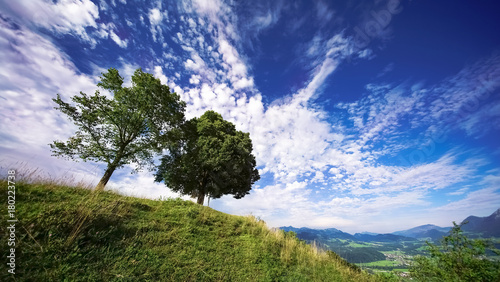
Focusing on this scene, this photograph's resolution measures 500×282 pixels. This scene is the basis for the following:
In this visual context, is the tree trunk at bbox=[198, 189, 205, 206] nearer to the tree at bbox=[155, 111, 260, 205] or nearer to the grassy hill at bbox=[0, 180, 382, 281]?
the tree at bbox=[155, 111, 260, 205]

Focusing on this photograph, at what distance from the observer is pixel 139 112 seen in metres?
16.4

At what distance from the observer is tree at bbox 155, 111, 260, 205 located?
20.2 meters

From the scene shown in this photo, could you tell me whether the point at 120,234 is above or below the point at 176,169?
below

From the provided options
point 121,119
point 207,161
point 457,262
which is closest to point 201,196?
point 207,161

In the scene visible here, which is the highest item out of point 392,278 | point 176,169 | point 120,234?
point 176,169

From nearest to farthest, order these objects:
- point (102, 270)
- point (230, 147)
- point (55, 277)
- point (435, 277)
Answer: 1. point (55, 277)
2. point (102, 270)
3. point (435, 277)
4. point (230, 147)

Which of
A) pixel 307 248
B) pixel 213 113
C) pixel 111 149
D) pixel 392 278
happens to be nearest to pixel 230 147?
pixel 213 113

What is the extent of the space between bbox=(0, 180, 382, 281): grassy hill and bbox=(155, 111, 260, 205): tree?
35.6 feet

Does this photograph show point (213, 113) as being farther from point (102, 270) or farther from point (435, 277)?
point (435, 277)

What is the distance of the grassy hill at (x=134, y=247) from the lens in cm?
397

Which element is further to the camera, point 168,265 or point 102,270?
point 168,265

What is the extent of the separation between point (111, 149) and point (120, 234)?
1406 centimetres

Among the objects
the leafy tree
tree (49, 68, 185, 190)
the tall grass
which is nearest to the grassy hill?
the tall grass

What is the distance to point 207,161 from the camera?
19.8 m
